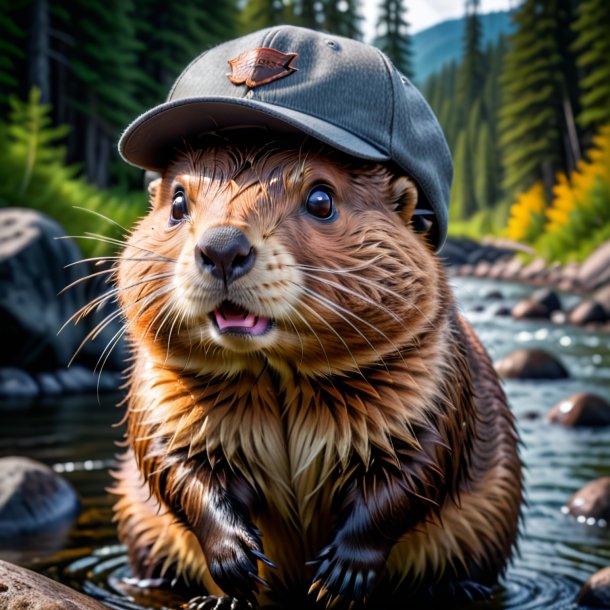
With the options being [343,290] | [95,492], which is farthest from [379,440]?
[95,492]

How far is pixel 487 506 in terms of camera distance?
3660 mm

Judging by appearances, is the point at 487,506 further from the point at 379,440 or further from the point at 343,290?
the point at 343,290

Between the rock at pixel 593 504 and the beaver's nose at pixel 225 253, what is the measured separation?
10.7 feet

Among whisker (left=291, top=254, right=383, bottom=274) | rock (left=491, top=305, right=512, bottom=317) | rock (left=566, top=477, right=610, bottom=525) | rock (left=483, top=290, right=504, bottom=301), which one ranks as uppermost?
whisker (left=291, top=254, right=383, bottom=274)

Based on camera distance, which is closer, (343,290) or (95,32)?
(343,290)

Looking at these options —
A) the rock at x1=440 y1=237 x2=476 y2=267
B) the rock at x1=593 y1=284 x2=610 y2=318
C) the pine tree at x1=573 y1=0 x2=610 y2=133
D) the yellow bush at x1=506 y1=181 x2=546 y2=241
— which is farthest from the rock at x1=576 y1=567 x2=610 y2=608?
the yellow bush at x1=506 y1=181 x2=546 y2=241

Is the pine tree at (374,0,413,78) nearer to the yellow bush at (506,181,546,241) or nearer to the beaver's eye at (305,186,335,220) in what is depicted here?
the yellow bush at (506,181,546,241)

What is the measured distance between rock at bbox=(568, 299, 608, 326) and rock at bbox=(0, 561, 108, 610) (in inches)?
600

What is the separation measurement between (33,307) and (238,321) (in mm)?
8194

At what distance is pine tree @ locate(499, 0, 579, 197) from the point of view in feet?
117

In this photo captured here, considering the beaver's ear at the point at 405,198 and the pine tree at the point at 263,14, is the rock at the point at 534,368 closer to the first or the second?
the beaver's ear at the point at 405,198

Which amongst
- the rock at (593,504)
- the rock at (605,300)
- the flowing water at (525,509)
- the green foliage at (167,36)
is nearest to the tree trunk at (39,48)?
the green foliage at (167,36)

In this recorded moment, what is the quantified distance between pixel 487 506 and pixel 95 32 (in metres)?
21.0

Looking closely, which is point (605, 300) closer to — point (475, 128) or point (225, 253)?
point (225, 253)
